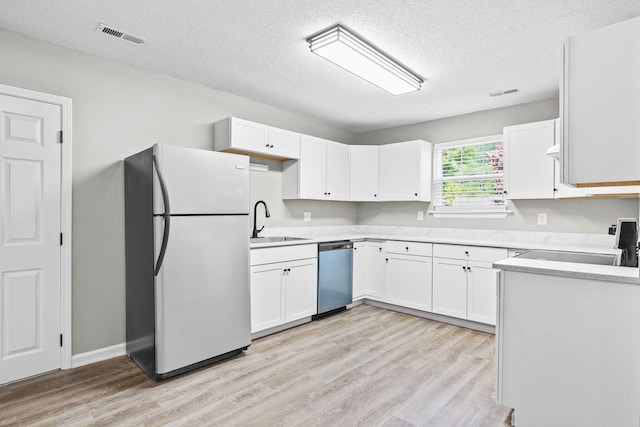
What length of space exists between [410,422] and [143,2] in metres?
2.97

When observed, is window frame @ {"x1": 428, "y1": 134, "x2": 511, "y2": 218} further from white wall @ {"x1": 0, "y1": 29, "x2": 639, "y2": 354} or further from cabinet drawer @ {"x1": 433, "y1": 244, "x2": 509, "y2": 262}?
cabinet drawer @ {"x1": 433, "y1": 244, "x2": 509, "y2": 262}

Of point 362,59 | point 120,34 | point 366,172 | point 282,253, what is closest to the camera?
point 120,34

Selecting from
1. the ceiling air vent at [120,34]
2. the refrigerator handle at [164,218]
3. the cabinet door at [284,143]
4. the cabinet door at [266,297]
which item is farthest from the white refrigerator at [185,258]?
the cabinet door at [284,143]

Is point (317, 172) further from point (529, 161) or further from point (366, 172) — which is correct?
point (529, 161)

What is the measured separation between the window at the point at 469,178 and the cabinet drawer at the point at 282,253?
189 centimetres

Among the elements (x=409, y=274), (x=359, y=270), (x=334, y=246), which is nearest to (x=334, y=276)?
(x=334, y=246)

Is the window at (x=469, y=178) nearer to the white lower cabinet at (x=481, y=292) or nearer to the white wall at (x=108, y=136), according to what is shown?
the white wall at (x=108, y=136)

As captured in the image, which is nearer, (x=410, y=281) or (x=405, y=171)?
(x=410, y=281)

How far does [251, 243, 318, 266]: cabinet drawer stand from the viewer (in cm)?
335

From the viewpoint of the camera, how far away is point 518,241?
399 cm

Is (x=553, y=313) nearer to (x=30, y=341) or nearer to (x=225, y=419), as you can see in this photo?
(x=225, y=419)

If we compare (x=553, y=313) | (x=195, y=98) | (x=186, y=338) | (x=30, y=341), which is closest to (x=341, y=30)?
(x=195, y=98)

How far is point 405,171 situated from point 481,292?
178cm

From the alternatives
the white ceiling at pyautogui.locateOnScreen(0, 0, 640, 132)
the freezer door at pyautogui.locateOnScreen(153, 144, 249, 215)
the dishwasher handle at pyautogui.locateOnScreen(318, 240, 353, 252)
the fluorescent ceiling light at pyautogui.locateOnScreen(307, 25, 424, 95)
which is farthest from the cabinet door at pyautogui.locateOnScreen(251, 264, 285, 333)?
the fluorescent ceiling light at pyautogui.locateOnScreen(307, 25, 424, 95)
